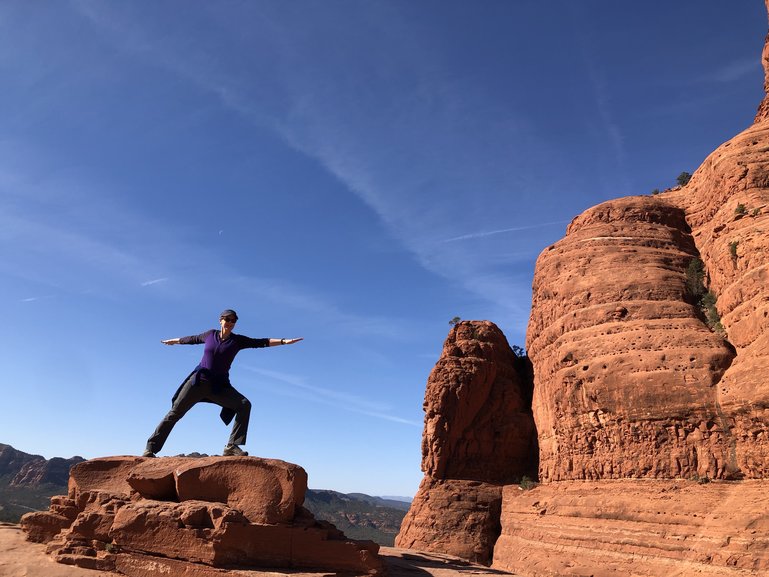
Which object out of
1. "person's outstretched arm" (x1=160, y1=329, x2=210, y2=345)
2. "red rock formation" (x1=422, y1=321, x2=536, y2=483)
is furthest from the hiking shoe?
"red rock formation" (x1=422, y1=321, x2=536, y2=483)

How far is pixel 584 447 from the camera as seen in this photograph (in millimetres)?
23234

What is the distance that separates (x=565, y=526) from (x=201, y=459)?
15.6 m

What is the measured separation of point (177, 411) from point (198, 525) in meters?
2.57

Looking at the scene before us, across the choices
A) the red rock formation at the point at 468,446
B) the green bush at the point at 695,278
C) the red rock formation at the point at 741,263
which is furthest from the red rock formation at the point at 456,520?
the green bush at the point at 695,278

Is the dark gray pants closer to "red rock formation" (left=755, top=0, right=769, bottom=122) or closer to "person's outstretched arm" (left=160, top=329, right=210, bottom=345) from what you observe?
"person's outstretched arm" (left=160, top=329, right=210, bottom=345)

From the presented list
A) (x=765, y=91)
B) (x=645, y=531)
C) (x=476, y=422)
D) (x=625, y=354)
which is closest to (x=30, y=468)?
(x=476, y=422)

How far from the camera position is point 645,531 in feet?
61.3

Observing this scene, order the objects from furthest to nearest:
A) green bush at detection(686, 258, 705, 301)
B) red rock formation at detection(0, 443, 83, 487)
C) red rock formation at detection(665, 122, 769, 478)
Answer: red rock formation at detection(0, 443, 83, 487), green bush at detection(686, 258, 705, 301), red rock formation at detection(665, 122, 769, 478)

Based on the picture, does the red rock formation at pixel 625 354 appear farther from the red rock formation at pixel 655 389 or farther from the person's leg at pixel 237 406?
the person's leg at pixel 237 406

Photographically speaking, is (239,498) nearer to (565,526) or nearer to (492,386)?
(565,526)

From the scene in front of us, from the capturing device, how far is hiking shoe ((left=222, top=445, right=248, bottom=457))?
35.7ft

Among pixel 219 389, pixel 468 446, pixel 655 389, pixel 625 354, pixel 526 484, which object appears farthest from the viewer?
pixel 468 446

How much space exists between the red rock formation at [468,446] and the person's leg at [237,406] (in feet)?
62.3

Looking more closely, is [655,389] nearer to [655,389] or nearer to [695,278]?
[655,389]
